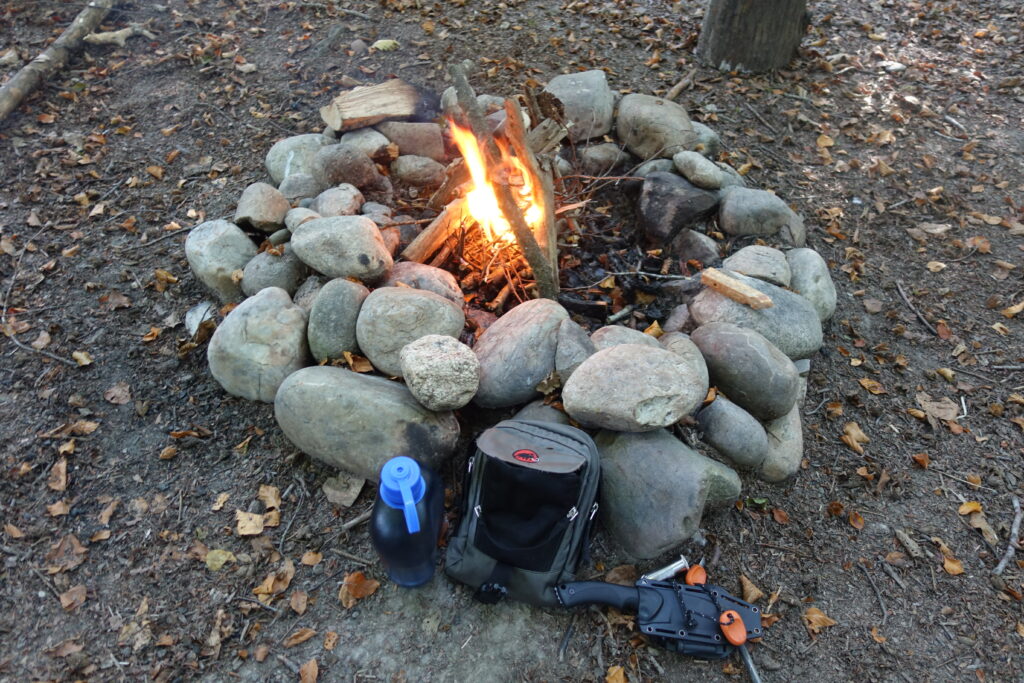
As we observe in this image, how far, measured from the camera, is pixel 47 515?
9.77ft

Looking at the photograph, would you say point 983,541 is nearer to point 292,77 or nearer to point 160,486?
point 160,486

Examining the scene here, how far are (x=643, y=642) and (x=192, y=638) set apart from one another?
183cm

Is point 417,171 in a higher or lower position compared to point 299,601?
higher

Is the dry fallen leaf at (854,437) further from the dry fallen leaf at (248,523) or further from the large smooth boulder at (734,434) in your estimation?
the dry fallen leaf at (248,523)

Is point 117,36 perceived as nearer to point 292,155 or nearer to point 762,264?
point 292,155

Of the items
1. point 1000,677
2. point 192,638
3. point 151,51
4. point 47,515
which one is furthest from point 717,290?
point 151,51

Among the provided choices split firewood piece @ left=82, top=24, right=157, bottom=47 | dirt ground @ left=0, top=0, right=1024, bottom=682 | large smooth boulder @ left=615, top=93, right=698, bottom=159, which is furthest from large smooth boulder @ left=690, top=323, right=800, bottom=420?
split firewood piece @ left=82, top=24, right=157, bottom=47

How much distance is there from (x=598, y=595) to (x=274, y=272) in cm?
239

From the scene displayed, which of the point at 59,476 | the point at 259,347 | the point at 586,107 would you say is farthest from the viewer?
the point at 586,107

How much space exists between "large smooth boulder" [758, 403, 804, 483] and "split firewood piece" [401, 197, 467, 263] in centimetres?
204

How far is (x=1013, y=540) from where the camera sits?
119 inches

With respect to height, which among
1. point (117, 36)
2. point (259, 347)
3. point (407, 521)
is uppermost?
point (117, 36)

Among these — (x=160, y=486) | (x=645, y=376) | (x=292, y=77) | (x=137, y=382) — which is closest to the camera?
(x=645, y=376)

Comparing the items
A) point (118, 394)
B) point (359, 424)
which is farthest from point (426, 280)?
point (118, 394)
